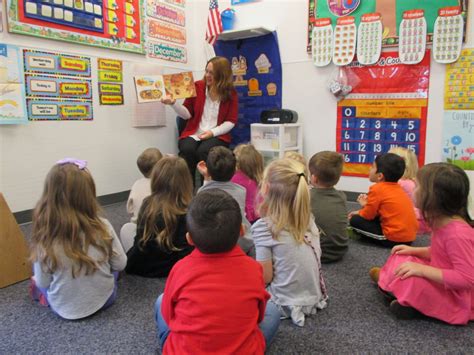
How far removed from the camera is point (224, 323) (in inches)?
39.8

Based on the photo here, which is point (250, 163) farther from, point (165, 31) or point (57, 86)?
point (165, 31)

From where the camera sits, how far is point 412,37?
3223mm

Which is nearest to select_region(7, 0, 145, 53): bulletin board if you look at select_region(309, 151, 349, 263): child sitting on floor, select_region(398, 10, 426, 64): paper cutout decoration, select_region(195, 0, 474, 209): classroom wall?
select_region(195, 0, 474, 209): classroom wall

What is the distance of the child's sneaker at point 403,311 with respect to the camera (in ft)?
5.18

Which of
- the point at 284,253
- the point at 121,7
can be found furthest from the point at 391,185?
the point at 121,7

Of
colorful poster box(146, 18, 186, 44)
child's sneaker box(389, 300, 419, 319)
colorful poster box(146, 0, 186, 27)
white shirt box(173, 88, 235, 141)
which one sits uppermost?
colorful poster box(146, 0, 186, 27)

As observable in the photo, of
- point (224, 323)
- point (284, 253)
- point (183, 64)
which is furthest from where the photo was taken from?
point (183, 64)

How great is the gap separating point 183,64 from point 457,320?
11.8ft

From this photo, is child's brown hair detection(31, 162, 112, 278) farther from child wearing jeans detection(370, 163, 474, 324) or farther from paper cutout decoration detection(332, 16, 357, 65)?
paper cutout decoration detection(332, 16, 357, 65)

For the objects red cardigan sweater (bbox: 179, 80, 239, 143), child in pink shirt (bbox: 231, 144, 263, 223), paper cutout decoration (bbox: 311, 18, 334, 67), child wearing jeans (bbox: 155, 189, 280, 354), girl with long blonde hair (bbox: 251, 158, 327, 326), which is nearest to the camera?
child wearing jeans (bbox: 155, 189, 280, 354)

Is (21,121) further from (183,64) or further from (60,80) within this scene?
(183,64)

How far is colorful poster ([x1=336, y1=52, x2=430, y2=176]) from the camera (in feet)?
10.9

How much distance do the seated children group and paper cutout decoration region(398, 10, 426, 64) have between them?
2036 millimetres

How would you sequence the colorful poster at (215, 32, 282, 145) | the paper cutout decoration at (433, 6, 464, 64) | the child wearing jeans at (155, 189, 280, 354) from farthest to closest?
the colorful poster at (215, 32, 282, 145) < the paper cutout decoration at (433, 6, 464, 64) < the child wearing jeans at (155, 189, 280, 354)
